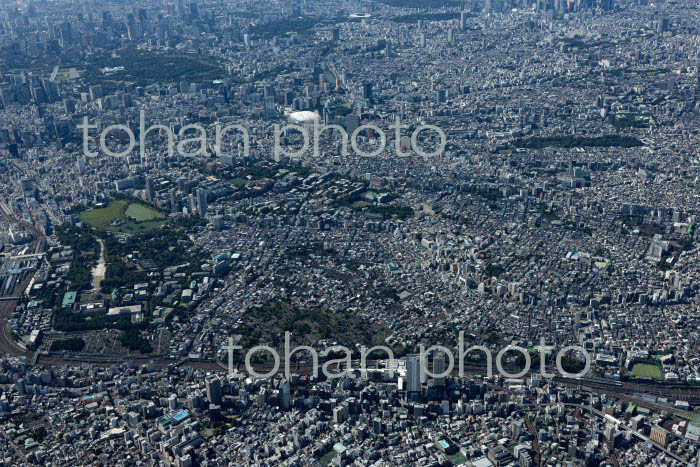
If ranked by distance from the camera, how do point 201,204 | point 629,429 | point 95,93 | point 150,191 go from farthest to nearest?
point 95,93 < point 150,191 < point 201,204 < point 629,429

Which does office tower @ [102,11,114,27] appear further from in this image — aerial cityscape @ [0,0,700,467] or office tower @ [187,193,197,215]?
office tower @ [187,193,197,215]

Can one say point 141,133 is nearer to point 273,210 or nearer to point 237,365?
point 273,210

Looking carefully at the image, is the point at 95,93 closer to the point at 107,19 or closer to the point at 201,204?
the point at 201,204

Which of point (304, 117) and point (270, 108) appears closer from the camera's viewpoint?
point (304, 117)

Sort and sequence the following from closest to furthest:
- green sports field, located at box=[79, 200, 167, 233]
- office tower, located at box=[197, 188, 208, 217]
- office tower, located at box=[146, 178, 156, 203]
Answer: green sports field, located at box=[79, 200, 167, 233] < office tower, located at box=[197, 188, 208, 217] < office tower, located at box=[146, 178, 156, 203]

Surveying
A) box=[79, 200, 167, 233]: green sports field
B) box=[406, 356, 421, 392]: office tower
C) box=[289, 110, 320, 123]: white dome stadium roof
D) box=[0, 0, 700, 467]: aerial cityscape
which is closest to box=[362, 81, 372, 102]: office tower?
box=[0, 0, 700, 467]: aerial cityscape

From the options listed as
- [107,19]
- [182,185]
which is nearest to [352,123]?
[182,185]
